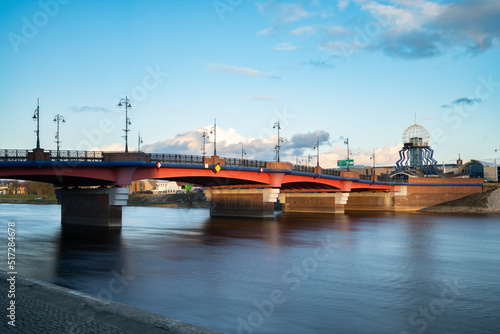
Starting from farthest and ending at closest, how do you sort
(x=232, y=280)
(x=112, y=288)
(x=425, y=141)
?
1. (x=425, y=141)
2. (x=232, y=280)
3. (x=112, y=288)

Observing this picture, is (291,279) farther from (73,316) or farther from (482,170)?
(482,170)

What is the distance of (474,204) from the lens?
315 ft

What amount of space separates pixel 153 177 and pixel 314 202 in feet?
169

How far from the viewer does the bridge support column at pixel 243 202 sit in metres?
76.2

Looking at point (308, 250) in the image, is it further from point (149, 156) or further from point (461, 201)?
point (461, 201)

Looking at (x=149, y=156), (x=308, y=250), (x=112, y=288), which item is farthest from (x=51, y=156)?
(x=112, y=288)

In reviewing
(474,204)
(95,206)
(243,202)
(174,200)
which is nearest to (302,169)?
(243,202)

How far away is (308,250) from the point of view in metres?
35.8

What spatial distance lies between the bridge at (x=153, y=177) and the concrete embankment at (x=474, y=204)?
640 inches

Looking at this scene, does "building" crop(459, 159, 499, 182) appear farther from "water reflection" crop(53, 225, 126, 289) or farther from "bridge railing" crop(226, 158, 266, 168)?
"water reflection" crop(53, 225, 126, 289)

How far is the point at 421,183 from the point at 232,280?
9117cm

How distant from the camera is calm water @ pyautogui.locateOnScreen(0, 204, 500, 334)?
50.3ft

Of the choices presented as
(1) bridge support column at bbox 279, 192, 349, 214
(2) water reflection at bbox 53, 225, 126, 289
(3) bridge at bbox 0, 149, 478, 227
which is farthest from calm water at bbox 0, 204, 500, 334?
(1) bridge support column at bbox 279, 192, 349, 214
